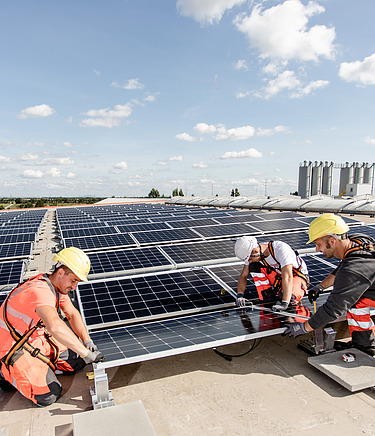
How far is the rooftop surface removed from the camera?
158 inches

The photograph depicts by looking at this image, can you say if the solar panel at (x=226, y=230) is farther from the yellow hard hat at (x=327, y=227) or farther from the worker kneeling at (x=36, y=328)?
the worker kneeling at (x=36, y=328)

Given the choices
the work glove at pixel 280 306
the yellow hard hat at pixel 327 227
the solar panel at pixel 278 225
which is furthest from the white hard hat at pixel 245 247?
the solar panel at pixel 278 225

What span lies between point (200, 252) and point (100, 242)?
4933mm

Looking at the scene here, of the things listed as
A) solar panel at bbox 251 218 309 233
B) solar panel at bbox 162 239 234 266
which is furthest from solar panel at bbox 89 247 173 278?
solar panel at bbox 251 218 309 233

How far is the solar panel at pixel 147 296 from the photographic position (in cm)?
585

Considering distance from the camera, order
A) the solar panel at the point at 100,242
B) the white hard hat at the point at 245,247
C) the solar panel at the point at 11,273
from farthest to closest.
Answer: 1. the solar panel at the point at 100,242
2. the solar panel at the point at 11,273
3. the white hard hat at the point at 245,247

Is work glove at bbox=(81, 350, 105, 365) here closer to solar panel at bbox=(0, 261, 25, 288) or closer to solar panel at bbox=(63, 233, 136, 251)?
solar panel at bbox=(0, 261, 25, 288)

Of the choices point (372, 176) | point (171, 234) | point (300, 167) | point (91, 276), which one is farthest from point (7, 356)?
point (372, 176)

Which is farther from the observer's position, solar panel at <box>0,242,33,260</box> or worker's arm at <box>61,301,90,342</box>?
solar panel at <box>0,242,33,260</box>

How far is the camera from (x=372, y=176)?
55219mm

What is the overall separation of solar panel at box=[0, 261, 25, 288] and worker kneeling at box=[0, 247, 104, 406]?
185 inches

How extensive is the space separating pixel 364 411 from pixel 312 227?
9.31 ft

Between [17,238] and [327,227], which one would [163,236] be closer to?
[17,238]

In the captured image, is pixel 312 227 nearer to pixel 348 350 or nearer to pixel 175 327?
pixel 348 350
